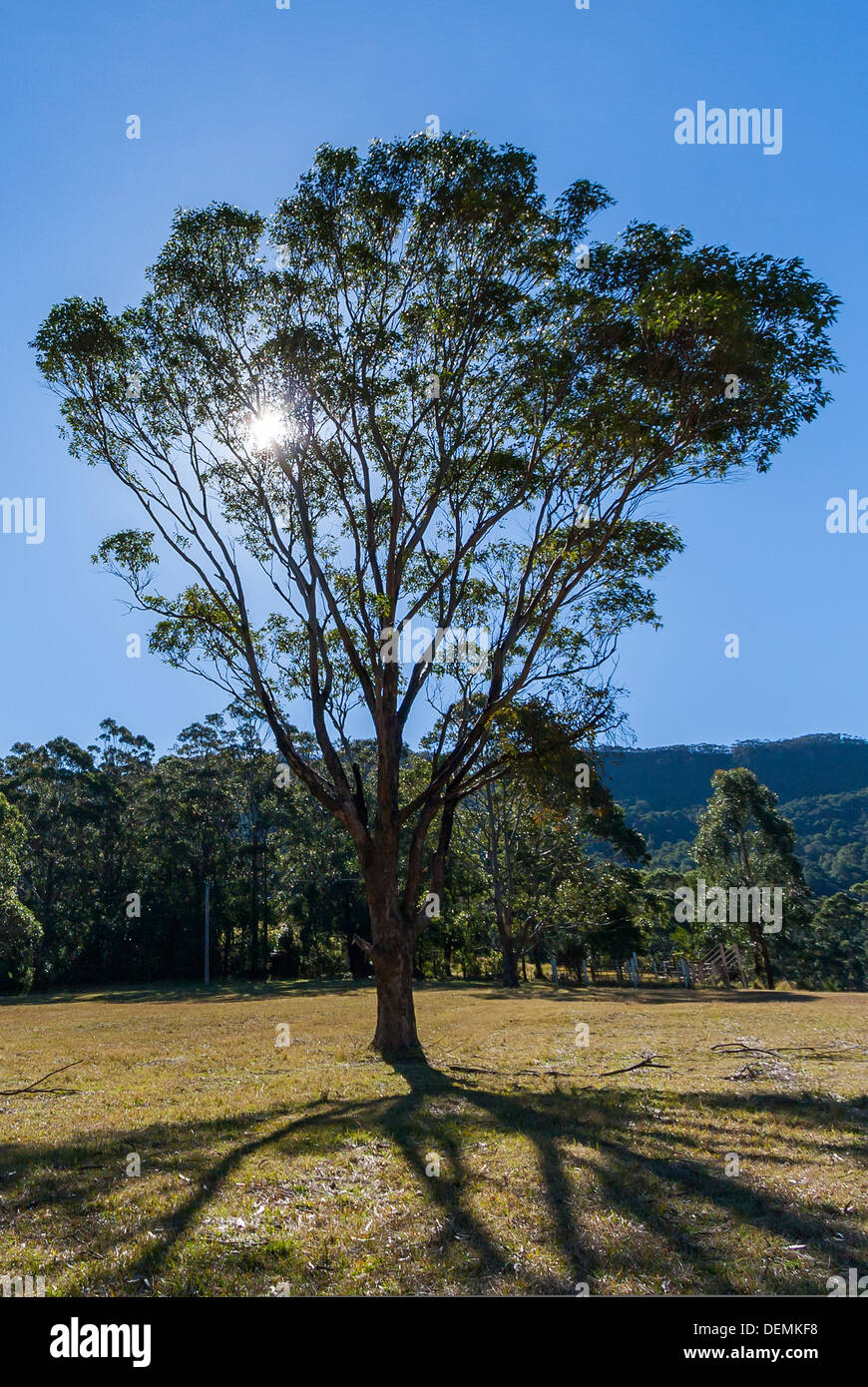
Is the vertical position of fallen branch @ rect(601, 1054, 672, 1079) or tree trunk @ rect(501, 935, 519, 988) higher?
fallen branch @ rect(601, 1054, 672, 1079)

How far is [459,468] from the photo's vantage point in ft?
55.3

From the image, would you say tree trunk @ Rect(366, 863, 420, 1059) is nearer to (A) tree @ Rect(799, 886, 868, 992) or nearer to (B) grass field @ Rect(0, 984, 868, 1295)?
(B) grass field @ Rect(0, 984, 868, 1295)

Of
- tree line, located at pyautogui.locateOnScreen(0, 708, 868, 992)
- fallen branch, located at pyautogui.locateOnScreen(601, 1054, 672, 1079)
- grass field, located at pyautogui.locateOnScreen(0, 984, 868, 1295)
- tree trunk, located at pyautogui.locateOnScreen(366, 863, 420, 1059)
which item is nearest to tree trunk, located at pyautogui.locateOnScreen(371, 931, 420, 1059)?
tree trunk, located at pyautogui.locateOnScreen(366, 863, 420, 1059)

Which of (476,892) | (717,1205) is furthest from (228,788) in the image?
(717,1205)

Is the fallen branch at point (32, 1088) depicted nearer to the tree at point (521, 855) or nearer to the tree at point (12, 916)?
the tree at point (521, 855)

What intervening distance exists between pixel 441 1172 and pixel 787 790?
16820 cm

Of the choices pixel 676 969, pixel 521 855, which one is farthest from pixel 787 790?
pixel 521 855

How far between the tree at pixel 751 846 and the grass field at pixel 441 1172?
1290 inches

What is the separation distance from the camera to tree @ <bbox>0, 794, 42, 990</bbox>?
124ft

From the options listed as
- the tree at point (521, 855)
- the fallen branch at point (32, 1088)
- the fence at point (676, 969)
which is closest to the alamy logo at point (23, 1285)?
the fallen branch at point (32, 1088)
